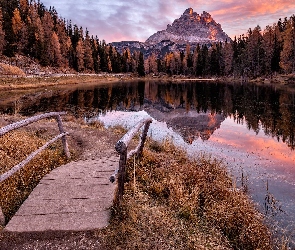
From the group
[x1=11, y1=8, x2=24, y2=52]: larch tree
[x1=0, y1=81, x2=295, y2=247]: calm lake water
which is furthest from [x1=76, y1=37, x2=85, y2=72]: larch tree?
[x1=0, y1=81, x2=295, y2=247]: calm lake water

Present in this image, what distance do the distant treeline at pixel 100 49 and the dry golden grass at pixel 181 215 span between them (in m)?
81.5

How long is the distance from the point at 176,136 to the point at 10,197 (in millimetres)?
13228

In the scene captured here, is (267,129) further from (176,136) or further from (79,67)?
(79,67)

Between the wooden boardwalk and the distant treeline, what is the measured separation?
275 ft

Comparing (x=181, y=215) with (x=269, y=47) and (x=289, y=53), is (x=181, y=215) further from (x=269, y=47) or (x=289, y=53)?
(x=269, y=47)

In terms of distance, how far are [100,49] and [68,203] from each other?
5397 inches

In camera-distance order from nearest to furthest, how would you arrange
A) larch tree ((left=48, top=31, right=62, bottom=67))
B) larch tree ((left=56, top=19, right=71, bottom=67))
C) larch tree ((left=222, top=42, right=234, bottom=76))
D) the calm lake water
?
the calm lake water
larch tree ((left=48, top=31, right=62, bottom=67))
larch tree ((left=56, top=19, right=71, bottom=67))
larch tree ((left=222, top=42, right=234, bottom=76))

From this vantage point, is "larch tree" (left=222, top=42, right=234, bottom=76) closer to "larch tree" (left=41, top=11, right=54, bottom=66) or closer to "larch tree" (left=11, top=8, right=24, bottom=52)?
"larch tree" (left=41, top=11, right=54, bottom=66)

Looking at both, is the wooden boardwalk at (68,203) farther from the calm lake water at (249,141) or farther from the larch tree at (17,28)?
the larch tree at (17,28)

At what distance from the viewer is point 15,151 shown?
10.2m

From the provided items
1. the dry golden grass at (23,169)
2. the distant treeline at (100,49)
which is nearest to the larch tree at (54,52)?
the distant treeline at (100,49)

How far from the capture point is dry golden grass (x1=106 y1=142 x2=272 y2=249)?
18.3ft

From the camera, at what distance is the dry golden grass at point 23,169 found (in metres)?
6.76

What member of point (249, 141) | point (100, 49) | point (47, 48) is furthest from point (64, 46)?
point (249, 141)
